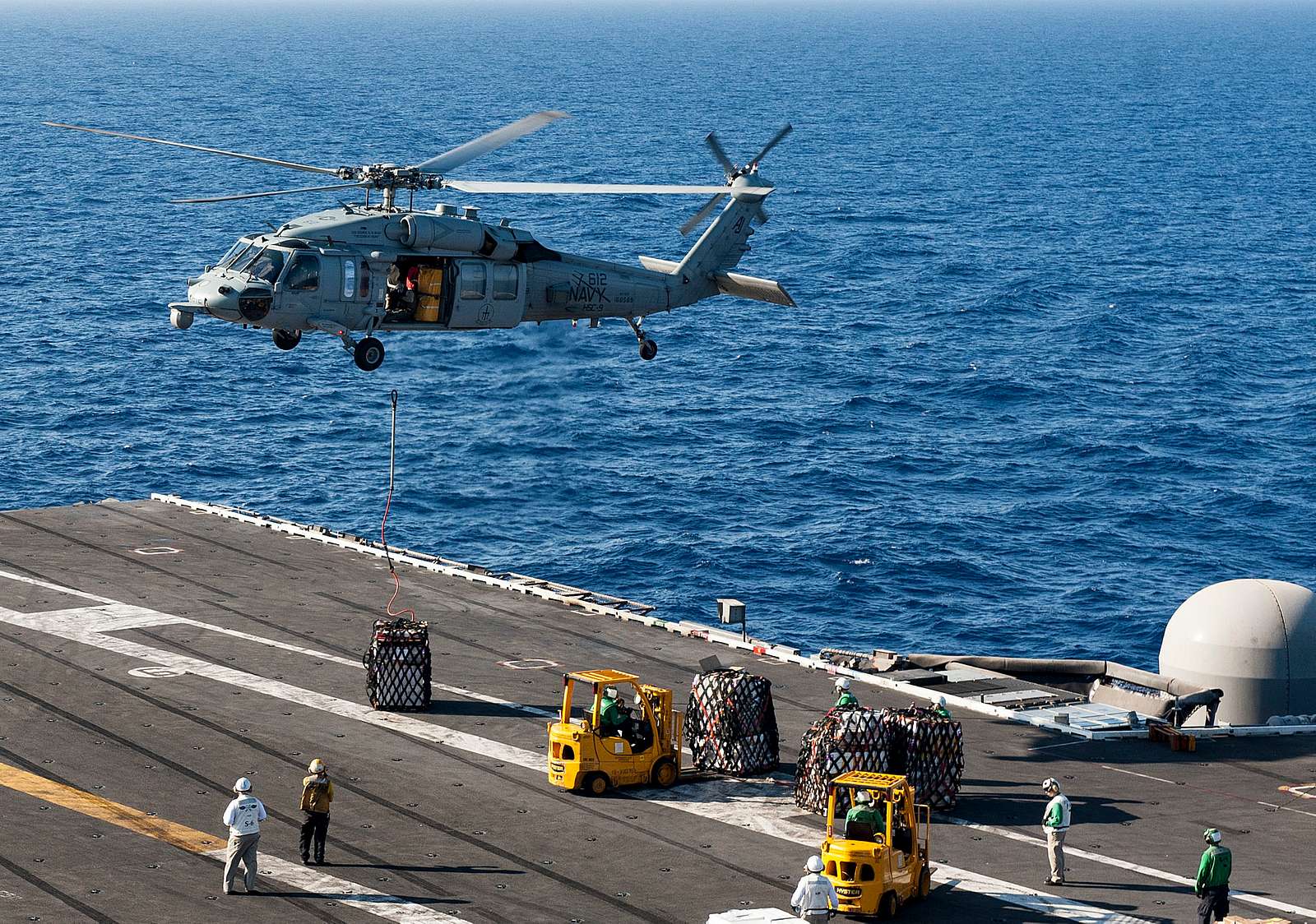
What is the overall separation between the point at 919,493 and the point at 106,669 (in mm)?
41503

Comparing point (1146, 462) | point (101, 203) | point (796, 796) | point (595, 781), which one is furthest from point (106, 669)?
point (101, 203)

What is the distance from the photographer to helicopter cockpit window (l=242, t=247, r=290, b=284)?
42.9 meters

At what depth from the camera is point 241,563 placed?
58.0 m

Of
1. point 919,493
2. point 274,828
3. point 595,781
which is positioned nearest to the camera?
point 274,828

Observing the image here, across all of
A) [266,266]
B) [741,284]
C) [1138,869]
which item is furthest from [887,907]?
[741,284]

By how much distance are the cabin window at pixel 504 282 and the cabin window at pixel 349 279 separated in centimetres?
411

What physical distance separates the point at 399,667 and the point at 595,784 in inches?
285

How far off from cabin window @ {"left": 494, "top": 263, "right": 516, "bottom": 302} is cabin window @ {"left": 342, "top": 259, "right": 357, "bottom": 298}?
411 centimetres

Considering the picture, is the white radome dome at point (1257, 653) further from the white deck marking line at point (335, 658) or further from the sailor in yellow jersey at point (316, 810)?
Result: the sailor in yellow jersey at point (316, 810)

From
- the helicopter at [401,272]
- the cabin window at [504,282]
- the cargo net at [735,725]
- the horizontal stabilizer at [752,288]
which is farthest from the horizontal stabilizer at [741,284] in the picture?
the cargo net at [735,725]

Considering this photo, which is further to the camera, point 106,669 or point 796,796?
point 106,669

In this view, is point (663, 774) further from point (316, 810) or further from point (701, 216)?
point (701, 216)

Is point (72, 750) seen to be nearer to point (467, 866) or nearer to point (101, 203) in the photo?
point (467, 866)

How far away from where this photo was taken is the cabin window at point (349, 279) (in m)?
43.7
